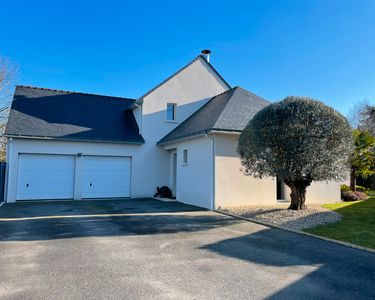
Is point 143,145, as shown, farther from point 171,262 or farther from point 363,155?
point 363,155

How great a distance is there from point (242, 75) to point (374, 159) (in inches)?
406

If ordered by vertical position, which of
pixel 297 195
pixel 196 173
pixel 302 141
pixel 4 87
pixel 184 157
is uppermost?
pixel 4 87

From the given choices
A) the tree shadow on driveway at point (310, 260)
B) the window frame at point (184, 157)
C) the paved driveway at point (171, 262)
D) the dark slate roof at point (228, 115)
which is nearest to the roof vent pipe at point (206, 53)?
the dark slate roof at point (228, 115)

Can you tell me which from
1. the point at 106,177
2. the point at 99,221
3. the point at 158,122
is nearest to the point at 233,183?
the point at 99,221

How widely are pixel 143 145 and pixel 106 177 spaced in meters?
2.71

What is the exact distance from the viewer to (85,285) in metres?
4.34

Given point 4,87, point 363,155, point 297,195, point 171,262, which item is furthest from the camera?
point 4,87

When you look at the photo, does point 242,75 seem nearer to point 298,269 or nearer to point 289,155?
point 289,155

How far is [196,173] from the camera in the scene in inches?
529

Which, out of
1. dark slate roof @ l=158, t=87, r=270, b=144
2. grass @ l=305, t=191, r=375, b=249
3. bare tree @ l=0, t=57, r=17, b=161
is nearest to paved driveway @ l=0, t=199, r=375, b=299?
grass @ l=305, t=191, r=375, b=249

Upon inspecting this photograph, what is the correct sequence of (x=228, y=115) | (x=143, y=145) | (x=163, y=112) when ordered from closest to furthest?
1. (x=228, y=115)
2. (x=143, y=145)
3. (x=163, y=112)

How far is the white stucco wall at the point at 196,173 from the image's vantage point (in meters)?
12.5

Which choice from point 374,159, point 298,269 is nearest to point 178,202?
point 298,269

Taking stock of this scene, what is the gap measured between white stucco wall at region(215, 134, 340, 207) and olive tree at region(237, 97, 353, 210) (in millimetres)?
2131
